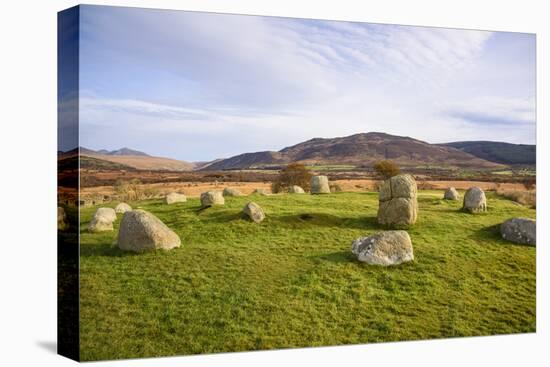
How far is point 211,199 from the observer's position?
49.3 feet

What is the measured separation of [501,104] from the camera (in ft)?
53.3

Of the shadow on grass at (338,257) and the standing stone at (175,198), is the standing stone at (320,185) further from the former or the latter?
the standing stone at (175,198)

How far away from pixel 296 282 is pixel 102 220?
4.40 metres

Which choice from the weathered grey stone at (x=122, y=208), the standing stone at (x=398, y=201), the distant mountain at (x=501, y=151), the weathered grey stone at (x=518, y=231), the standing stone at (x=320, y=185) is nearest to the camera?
the weathered grey stone at (x=122, y=208)

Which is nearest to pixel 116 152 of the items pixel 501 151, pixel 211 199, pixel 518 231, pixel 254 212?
pixel 211 199

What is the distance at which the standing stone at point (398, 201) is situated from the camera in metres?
15.5

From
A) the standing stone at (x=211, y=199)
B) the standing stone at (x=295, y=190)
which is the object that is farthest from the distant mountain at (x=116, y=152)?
the standing stone at (x=295, y=190)

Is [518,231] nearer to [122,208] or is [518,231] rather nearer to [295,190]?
[295,190]

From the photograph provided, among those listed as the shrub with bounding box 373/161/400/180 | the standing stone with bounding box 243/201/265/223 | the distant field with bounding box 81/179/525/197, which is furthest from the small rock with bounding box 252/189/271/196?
the shrub with bounding box 373/161/400/180

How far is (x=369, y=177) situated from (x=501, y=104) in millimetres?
4107

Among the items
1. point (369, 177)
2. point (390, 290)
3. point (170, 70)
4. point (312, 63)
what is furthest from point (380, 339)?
point (170, 70)

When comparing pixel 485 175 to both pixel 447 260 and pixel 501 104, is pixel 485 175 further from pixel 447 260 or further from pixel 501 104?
pixel 447 260

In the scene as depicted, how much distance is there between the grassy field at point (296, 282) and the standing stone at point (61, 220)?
695 millimetres

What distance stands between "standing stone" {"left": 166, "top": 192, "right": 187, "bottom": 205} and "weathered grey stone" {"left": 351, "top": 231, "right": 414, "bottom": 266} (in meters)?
4.17
